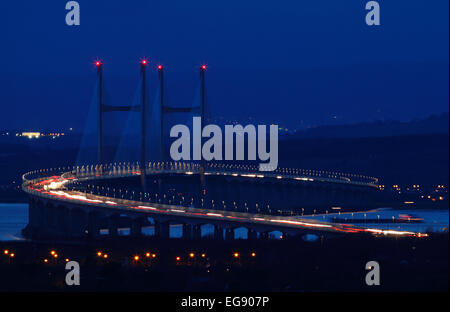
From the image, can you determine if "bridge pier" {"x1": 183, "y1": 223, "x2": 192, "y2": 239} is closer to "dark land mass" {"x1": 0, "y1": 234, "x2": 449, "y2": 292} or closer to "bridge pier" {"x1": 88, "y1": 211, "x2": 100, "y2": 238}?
"bridge pier" {"x1": 88, "y1": 211, "x2": 100, "y2": 238}

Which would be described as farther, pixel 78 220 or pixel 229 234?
pixel 78 220

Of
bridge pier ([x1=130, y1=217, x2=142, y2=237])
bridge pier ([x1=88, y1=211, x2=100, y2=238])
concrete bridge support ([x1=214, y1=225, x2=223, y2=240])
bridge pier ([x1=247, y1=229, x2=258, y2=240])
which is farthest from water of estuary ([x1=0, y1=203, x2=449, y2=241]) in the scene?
bridge pier ([x1=88, y1=211, x2=100, y2=238])

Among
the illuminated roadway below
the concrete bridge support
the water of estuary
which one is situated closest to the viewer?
the illuminated roadway below

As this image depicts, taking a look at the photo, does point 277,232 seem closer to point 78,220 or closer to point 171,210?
point 171,210

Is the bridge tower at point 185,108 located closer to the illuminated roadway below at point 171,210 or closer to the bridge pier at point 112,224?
the illuminated roadway below at point 171,210

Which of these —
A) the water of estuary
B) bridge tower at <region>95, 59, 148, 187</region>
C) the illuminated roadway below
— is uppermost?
bridge tower at <region>95, 59, 148, 187</region>

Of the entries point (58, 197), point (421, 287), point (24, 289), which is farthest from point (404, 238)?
point (58, 197)

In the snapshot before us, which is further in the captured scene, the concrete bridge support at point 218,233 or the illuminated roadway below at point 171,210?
the concrete bridge support at point 218,233

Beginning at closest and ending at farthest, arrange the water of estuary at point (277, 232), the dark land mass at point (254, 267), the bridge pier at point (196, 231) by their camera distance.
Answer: the dark land mass at point (254, 267)
the bridge pier at point (196, 231)
the water of estuary at point (277, 232)

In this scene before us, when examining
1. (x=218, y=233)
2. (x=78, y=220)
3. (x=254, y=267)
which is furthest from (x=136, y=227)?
(x=254, y=267)

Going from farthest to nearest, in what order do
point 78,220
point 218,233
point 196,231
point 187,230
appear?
1. point 78,220
2. point 187,230
3. point 196,231
4. point 218,233

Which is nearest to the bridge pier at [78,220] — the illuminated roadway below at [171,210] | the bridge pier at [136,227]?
the illuminated roadway below at [171,210]
